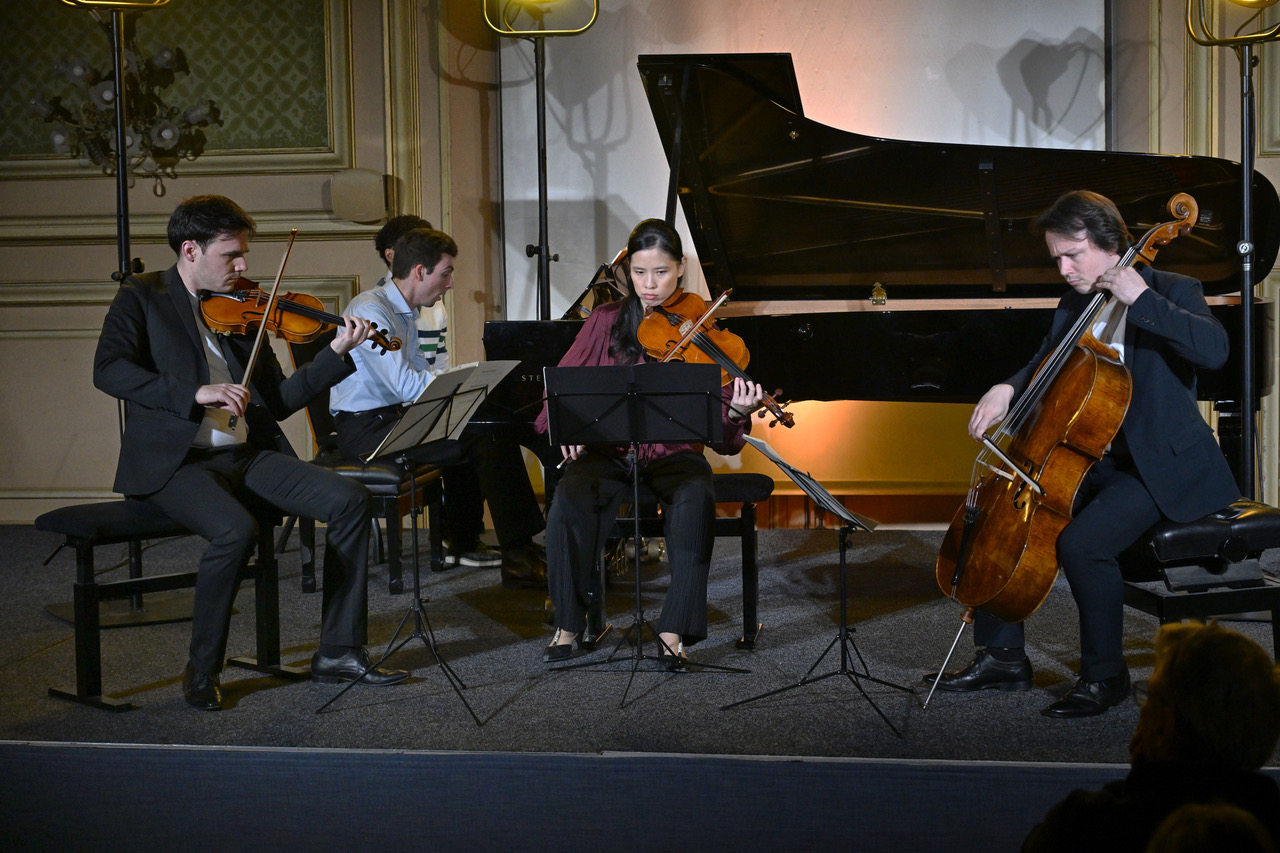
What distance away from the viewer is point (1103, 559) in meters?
2.49

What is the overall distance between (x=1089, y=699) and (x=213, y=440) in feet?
7.33

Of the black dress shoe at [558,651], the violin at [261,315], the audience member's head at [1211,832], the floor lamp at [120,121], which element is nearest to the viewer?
the audience member's head at [1211,832]

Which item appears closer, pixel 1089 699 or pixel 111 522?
pixel 1089 699

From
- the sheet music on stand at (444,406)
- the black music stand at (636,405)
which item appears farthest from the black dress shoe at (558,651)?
the sheet music on stand at (444,406)

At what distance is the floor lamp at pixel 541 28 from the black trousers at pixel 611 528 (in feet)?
6.27

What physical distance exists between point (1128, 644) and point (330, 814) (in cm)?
220

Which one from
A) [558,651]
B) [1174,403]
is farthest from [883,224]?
[558,651]

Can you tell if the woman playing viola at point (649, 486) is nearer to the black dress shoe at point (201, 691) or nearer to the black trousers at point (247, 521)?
the black trousers at point (247, 521)

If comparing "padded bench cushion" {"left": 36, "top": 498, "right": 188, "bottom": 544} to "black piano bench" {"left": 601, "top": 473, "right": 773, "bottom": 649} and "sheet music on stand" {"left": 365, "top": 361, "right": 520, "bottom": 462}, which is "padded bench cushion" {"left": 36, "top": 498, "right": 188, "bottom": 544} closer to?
"sheet music on stand" {"left": 365, "top": 361, "right": 520, "bottom": 462}

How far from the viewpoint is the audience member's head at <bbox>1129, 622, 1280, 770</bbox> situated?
3.39 ft

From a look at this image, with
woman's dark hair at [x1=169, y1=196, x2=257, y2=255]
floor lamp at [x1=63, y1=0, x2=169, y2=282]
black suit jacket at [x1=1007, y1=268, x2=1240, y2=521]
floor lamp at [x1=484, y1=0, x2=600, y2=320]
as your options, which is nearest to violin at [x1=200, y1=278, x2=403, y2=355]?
woman's dark hair at [x1=169, y1=196, x2=257, y2=255]

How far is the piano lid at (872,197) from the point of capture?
3678mm

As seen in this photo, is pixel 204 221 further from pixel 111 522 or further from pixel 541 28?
pixel 541 28

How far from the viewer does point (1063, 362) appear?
250cm
